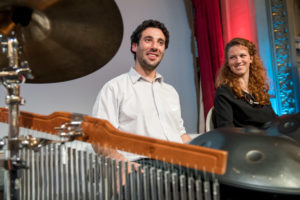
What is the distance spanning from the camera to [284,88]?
2.23 meters

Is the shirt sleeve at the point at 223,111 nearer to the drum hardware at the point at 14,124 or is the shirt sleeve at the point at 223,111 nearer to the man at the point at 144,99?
the man at the point at 144,99

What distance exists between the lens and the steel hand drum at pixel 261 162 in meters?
0.69

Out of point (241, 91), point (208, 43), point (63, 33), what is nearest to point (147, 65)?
point (241, 91)

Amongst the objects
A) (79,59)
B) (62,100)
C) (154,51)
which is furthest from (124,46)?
(79,59)

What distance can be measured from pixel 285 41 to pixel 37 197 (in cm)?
205

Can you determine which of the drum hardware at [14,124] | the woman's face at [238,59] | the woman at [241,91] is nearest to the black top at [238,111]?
the woman at [241,91]

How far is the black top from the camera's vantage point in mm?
1603

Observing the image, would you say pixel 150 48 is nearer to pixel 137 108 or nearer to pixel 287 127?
pixel 137 108

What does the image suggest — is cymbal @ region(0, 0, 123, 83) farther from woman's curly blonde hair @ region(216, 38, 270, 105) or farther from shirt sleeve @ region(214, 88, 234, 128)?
woman's curly blonde hair @ region(216, 38, 270, 105)

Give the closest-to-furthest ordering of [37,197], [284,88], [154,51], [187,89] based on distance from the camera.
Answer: [37,197]
[154,51]
[284,88]
[187,89]

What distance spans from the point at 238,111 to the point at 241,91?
0.14m

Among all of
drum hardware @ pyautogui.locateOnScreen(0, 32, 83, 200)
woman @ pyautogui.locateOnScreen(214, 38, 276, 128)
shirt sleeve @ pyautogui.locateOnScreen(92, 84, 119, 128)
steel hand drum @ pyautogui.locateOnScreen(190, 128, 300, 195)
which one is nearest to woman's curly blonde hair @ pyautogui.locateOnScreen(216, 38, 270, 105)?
woman @ pyautogui.locateOnScreen(214, 38, 276, 128)

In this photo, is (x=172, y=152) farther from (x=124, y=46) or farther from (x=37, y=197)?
(x=124, y=46)

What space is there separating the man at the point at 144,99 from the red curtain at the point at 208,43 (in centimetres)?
114
